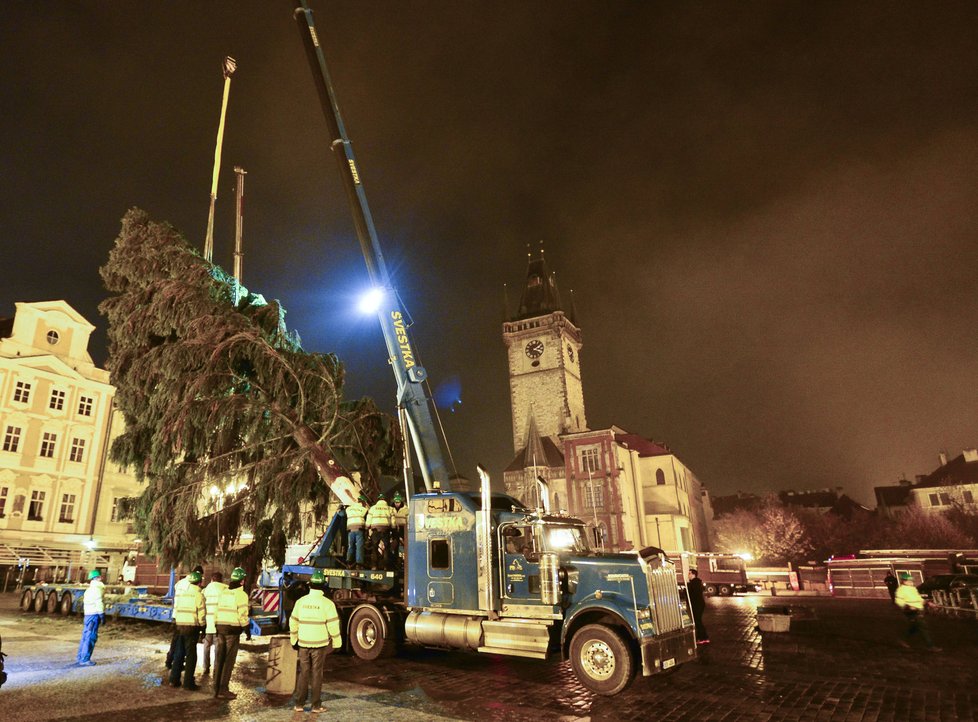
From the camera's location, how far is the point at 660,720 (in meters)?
7.02

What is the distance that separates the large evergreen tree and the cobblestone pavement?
369 centimetres

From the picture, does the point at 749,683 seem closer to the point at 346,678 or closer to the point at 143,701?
the point at 346,678

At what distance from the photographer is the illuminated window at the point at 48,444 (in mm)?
32969

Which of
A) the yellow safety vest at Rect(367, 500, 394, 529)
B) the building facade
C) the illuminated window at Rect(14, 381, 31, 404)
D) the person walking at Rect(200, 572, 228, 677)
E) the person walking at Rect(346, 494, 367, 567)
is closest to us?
the person walking at Rect(200, 572, 228, 677)

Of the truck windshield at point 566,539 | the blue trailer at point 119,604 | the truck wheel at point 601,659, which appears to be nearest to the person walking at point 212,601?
the blue trailer at point 119,604

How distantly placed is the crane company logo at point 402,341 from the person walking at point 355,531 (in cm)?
370

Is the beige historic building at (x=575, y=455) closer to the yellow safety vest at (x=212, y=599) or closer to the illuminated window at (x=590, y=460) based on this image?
the illuminated window at (x=590, y=460)

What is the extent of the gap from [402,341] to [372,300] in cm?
153

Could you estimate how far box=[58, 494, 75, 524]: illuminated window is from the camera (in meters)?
33.4

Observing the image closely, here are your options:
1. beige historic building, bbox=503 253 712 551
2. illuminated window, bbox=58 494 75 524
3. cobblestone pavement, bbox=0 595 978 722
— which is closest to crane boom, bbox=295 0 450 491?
cobblestone pavement, bbox=0 595 978 722

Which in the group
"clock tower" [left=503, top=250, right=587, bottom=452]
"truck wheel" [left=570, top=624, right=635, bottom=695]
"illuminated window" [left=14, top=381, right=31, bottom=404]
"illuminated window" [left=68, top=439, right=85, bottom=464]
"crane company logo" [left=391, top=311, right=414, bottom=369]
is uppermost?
"clock tower" [left=503, top=250, right=587, bottom=452]

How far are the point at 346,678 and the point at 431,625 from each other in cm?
167

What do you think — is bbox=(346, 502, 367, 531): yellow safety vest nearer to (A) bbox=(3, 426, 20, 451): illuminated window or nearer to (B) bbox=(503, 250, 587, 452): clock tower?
(A) bbox=(3, 426, 20, 451): illuminated window

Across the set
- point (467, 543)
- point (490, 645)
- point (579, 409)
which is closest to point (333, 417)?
point (467, 543)
